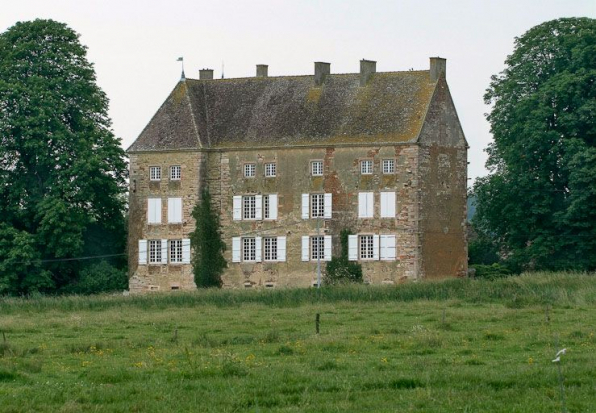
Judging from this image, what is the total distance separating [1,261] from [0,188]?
3.22 metres

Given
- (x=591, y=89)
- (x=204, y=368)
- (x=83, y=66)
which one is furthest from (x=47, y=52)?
(x=204, y=368)

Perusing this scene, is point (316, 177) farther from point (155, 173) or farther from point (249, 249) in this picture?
point (155, 173)

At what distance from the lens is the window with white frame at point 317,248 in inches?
2448

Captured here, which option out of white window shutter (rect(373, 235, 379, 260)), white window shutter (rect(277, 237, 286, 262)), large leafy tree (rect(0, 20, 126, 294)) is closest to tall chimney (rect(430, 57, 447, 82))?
white window shutter (rect(373, 235, 379, 260))

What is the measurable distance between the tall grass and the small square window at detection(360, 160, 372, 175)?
40.3 ft

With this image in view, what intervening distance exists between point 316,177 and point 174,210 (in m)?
6.66

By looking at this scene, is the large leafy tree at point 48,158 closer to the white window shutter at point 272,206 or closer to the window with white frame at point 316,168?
the white window shutter at point 272,206

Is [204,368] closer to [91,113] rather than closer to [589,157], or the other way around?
[589,157]

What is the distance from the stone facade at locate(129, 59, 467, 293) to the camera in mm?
61281

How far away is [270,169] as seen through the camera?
63.7m

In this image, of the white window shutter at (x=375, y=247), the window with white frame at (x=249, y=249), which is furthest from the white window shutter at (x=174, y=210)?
the white window shutter at (x=375, y=247)

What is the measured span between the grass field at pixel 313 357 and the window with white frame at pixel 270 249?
1844 cm

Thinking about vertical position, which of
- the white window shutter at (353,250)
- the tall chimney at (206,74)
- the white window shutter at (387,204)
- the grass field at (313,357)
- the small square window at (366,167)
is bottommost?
the grass field at (313,357)

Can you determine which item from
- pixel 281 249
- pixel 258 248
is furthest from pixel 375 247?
pixel 258 248
